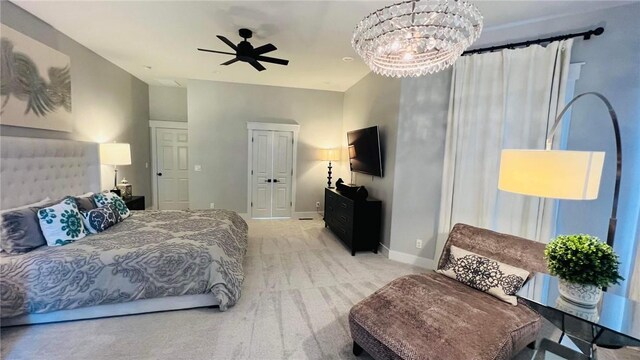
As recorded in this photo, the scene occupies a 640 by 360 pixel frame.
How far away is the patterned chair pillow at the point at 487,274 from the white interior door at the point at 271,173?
4126 millimetres

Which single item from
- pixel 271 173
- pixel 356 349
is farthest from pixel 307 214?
pixel 356 349

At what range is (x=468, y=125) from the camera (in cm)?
308

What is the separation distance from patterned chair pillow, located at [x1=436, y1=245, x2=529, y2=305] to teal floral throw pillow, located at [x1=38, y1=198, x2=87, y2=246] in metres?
3.47

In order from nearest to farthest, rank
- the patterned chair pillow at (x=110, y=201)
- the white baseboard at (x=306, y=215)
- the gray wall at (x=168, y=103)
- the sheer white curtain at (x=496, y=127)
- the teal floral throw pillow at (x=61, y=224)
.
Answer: the teal floral throw pillow at (x=61, y=224) < the sheer white curtain at (x=496, y=127) < the patterned chair pillow at (x=110, y=201) < the gray wall at (x=168, y=103) < the white baseboard at (x=306, y=215)

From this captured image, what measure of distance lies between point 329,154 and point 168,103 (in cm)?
383

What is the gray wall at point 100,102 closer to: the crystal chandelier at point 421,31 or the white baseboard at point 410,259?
the crystal chandelier at point 421,31

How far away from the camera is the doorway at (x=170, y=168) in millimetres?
5973

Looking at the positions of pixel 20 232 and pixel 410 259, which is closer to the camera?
pixel 20 232

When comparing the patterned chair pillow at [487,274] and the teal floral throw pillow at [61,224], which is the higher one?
the teal floral throw pillow at [61,224]

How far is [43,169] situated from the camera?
9.56 ft

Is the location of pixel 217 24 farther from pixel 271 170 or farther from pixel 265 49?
pixel 271 170

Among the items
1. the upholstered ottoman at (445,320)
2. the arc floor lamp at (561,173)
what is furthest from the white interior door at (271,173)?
the arc floor lamp at (561,173)

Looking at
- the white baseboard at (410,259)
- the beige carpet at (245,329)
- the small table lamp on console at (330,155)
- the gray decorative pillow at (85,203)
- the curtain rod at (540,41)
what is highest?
the curtain rod at (540,41)

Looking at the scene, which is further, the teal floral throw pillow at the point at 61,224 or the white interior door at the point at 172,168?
the white interior door at the point at 172,168
